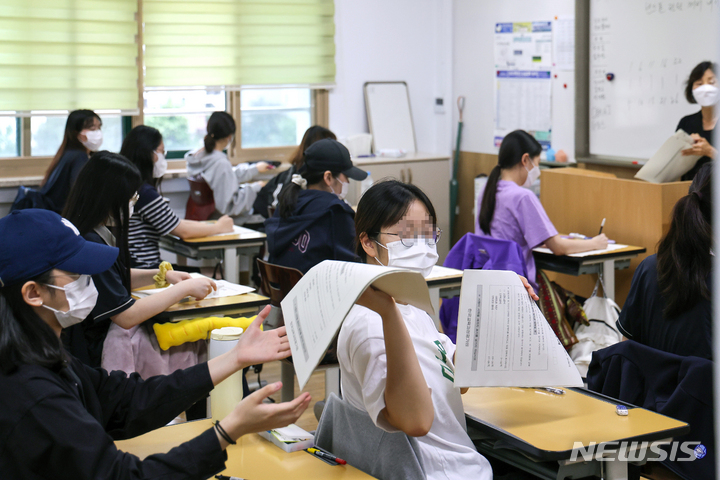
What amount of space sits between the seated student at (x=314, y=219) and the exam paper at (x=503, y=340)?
1703 mm

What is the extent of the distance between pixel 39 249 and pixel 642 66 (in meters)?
4.40

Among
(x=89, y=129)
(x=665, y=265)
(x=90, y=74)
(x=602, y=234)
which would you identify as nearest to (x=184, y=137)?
(x=90, y=74)

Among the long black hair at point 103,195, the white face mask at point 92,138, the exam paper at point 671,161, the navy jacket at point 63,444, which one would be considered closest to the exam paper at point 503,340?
the navy jacket at point 63,444

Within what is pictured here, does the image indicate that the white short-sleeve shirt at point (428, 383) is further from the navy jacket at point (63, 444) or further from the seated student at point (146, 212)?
the seated student at point (146, 212)

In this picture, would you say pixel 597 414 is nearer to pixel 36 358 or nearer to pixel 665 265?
pixel 665 265

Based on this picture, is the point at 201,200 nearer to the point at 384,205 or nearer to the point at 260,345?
the point at 384,205

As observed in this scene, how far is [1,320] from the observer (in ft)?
4.09

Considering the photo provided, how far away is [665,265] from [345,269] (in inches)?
52.1

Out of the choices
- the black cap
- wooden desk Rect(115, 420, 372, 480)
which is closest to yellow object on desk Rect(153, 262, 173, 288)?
the black cap

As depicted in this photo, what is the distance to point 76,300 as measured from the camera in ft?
4.46

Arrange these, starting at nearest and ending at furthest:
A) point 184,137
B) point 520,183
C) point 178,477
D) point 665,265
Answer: point 178,477 → point 665,265 → point 520,183 → point 184,137

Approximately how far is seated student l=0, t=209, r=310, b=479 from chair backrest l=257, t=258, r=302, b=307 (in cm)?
157

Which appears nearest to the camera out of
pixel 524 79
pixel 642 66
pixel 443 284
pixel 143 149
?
pixel 443 284

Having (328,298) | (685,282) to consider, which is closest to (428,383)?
(328,298)
